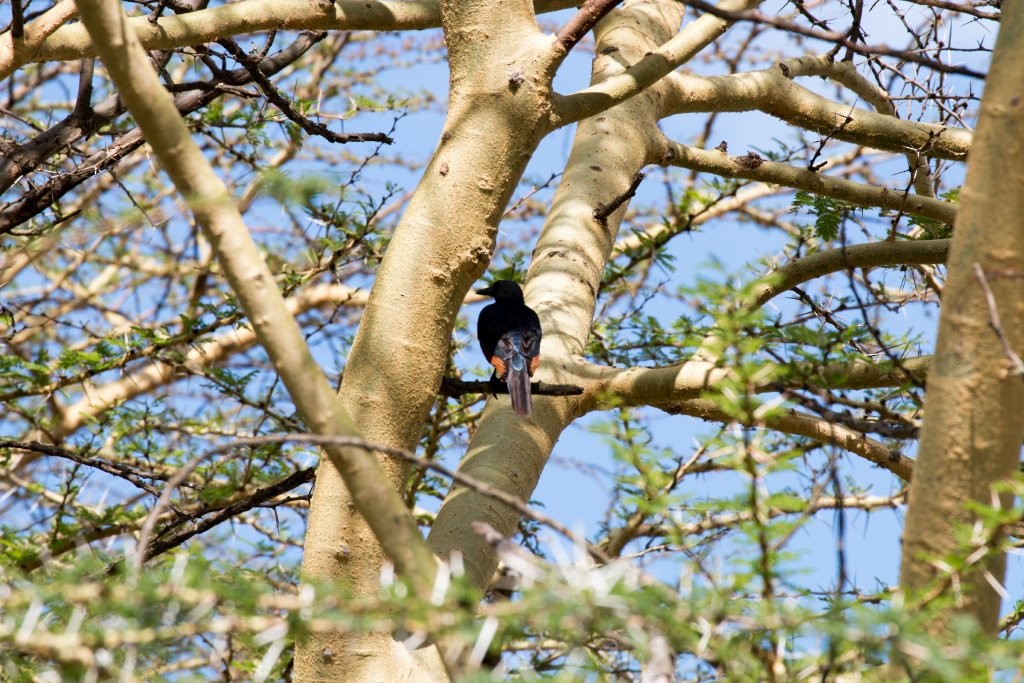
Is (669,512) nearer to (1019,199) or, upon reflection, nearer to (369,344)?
(1019,199)

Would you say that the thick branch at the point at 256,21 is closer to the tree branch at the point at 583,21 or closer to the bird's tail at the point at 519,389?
the tree branch at the point at 583,21

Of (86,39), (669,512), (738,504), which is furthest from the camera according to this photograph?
(86,39)

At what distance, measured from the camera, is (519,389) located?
12.1 ft

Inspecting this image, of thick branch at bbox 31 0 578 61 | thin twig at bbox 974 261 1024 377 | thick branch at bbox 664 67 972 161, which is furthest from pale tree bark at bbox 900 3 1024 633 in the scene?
thick branch at bbox 664 67 972 161

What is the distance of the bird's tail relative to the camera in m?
3.51

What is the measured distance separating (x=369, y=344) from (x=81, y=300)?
5435 mm

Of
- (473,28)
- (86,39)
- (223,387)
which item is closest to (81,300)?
(223,387)

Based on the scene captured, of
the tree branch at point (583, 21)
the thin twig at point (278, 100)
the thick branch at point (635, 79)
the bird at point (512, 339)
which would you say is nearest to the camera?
the tree branch at point (583, 21)

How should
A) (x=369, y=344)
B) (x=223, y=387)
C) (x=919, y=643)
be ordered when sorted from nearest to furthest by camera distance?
(x=919, y=643), (x=369, y=344), (x=223, y=387)

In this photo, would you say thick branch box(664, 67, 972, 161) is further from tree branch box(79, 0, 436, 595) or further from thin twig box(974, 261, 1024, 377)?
tree branch box(79, 0, 436, 595)

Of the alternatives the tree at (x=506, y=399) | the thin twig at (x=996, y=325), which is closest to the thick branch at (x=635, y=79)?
the tree at (x=506, y=399)

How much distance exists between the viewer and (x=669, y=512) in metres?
1.80

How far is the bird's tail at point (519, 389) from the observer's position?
3.51 metres

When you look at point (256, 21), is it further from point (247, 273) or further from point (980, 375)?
point (980, 375)
